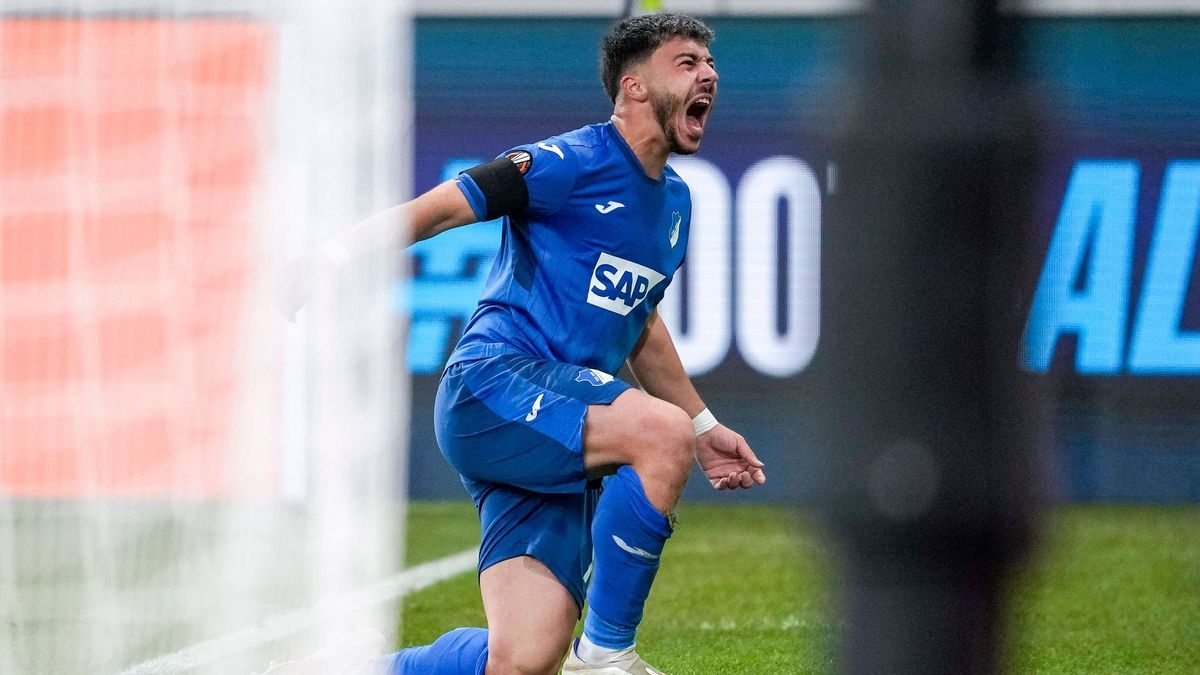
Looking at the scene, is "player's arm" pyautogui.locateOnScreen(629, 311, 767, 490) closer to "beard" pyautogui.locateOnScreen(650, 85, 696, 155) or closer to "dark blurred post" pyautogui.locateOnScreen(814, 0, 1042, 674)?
"beard" pyautogui.locateOnScreen(650, 85, 696, 155)

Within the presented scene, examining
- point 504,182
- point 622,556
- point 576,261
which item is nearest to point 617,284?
point 576,261

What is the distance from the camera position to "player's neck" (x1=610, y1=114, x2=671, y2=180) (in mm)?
3174

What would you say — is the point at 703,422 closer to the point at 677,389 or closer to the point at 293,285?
the point at 677,389

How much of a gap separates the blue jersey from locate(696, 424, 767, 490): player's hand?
30 cm

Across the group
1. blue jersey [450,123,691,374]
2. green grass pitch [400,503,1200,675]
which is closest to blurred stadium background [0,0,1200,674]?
green grass pitch [400,503,1200,675]

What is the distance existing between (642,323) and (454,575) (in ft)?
10.4

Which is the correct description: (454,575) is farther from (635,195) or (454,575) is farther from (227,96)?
(635,195)

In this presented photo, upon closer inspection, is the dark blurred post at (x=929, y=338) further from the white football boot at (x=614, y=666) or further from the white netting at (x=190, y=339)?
the white netting at (x=190, y=339)

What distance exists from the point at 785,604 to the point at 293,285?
340 cm

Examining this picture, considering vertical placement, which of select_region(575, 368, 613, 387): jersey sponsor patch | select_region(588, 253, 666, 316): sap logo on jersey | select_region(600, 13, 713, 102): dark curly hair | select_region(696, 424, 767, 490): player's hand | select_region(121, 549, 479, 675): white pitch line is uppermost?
select_region(600, 13, 713, 102): dark curly hair

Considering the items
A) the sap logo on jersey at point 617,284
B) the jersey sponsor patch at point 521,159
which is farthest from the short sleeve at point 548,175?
the sap logo on jersey at point 617,284

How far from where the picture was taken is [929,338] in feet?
2.13

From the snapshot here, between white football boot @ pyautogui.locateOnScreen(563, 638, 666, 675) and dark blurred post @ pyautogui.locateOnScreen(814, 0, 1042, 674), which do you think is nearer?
dark blurred post @ pyautogui.locateOnScreen(814, 0, 1042, 674)

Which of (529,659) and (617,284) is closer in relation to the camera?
(529,659)
